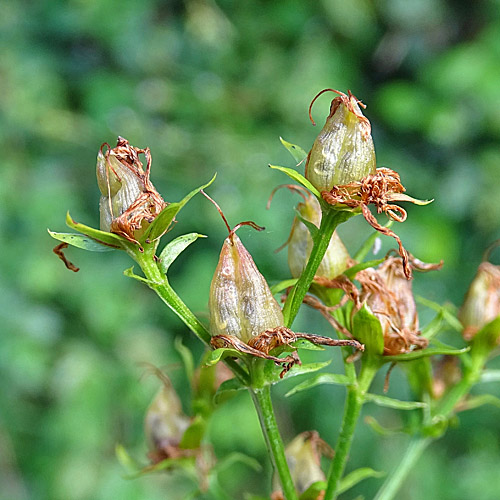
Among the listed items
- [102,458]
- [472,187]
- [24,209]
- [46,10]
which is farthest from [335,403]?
[46,10]

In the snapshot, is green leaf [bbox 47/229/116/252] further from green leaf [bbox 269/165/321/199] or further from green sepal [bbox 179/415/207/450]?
green sepal [bbox 179/415/207/450]

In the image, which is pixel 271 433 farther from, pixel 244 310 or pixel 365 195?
pixel 365 195

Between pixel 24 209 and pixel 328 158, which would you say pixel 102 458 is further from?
pixel 328 158

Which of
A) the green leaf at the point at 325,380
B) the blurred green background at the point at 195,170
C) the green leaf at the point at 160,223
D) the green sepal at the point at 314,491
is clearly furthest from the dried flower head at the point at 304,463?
the blurred green background at the point at 195,170

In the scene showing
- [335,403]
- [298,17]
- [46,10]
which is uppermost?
[298,17]

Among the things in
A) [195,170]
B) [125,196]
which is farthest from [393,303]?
[195,170]

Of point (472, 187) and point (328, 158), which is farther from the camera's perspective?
point (472, 187)
